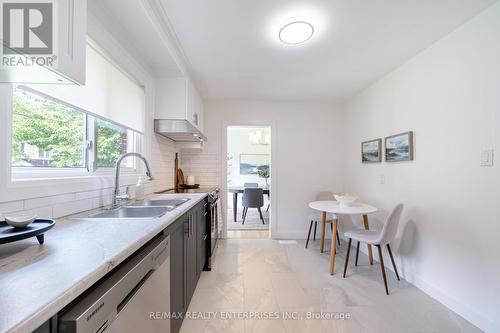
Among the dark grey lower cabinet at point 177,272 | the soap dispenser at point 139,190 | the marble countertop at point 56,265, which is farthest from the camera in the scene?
the soap dispenser at point 139,190

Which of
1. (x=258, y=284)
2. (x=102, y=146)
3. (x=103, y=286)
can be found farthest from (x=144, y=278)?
(x=258, y=284)

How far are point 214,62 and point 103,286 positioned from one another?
88.3 inches

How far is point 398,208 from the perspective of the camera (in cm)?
204

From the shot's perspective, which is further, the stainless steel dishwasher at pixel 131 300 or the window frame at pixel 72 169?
the window frame at pixel 72 169

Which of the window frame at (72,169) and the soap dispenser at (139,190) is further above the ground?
the window frame at (72,169)

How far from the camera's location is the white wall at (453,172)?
1521mm

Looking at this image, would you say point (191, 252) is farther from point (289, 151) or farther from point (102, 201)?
point (289, 151)

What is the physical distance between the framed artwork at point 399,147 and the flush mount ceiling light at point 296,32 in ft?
4.83

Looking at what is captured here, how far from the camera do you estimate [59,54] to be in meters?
0.76

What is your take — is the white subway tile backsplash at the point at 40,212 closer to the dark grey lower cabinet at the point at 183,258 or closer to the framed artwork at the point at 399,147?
the dark grey lower cabinet at the point at 183,258

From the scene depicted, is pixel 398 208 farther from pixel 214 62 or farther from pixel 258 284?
pixel 214 62

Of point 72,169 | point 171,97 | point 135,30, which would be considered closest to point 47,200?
point 72,169

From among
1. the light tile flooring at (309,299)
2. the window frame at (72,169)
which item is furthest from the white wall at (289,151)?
the window frame at (72,169)

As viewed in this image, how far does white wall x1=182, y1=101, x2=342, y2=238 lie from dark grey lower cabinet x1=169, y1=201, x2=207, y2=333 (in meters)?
1.62
